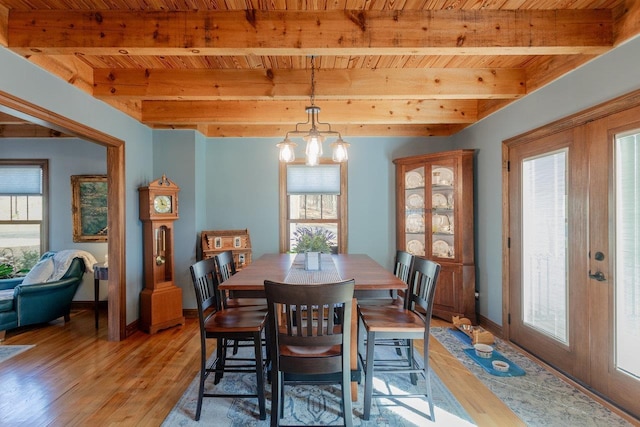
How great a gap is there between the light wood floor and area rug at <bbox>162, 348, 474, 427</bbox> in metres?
0.11

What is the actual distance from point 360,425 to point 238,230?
304 cm

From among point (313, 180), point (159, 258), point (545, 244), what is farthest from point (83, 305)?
point (545, 244)

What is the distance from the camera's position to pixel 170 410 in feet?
7.28

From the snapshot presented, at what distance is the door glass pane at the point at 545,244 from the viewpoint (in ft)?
9.03

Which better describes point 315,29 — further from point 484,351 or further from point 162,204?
point 484,351

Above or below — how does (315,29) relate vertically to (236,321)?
above

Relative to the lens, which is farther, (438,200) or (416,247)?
(416,247)

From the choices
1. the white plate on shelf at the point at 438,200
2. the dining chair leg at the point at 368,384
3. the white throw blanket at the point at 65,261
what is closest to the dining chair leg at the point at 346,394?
the dining chair leg at the point at 368,384

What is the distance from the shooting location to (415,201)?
4.41m

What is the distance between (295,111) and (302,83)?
86 centimetres

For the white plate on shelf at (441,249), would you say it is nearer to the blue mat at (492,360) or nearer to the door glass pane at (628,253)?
the blue mat at (492,360)

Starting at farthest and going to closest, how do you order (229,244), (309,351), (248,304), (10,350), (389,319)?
1. (229,244)
2. (10,350)
3. (248,304)
4. (389,319)
5. (309,351)

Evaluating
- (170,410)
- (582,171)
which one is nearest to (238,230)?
(170,410)

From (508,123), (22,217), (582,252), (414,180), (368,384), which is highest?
(508,123)
